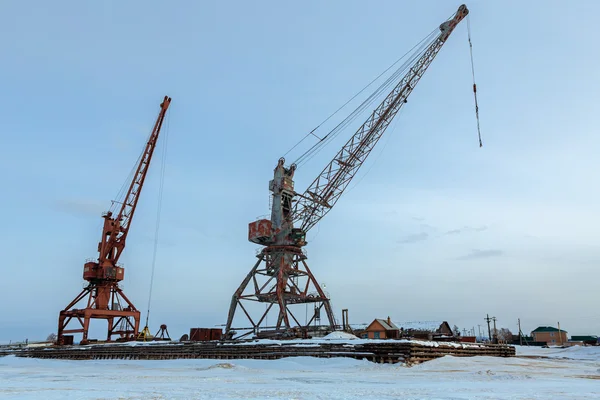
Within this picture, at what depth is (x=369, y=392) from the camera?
14.6 metres

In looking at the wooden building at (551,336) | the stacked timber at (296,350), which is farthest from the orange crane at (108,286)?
the wooden building at (551,336)

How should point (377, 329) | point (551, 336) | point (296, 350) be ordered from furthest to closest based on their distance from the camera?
point (551, 336) → point (377, 329) → point (296, 350)

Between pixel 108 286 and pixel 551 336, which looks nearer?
pixel 108 286

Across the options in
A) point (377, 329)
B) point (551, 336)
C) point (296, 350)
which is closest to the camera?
point (296, 350)

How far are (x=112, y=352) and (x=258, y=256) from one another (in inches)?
704

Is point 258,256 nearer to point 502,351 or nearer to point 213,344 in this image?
point 213,344

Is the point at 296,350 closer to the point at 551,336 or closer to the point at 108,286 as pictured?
the point at 108,286

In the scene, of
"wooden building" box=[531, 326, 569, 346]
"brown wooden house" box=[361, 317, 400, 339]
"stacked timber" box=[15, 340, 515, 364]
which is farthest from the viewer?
"wooden building" box=[531, 326, 569, 346]

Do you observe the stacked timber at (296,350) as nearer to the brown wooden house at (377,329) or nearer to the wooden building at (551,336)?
the brown wooden house at (377,329)

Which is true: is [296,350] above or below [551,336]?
above

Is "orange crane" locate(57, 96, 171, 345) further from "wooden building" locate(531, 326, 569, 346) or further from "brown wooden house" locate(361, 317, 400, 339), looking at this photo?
"wooden building" locate(531, 326, 569, 346)

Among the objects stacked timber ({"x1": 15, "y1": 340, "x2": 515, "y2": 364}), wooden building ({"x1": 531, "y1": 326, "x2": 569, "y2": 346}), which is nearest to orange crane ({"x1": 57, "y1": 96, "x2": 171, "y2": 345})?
stacked timber ({"x1": 15, "y1": 340, "x2": 515, "y2": 364})

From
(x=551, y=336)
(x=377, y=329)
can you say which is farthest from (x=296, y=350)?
(x=551, y=336)

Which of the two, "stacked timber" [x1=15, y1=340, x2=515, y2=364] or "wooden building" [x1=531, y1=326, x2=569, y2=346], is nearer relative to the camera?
"stacked timber" [x1=15, y1=340, x2=515, y2=364]
